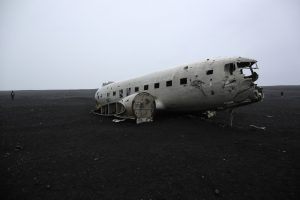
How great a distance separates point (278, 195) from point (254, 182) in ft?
2.76

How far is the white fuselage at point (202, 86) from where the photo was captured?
1330cm

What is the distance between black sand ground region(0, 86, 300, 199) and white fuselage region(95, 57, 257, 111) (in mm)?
2246

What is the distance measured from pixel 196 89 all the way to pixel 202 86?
19.7 inches

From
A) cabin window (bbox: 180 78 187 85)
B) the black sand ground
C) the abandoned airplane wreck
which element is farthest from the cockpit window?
the black sand ground

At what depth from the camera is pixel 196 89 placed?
48.4ft

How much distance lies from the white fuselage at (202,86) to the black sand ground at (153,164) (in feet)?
7.37

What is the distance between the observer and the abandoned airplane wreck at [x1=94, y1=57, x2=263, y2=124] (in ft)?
43.8

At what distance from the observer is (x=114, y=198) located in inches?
237

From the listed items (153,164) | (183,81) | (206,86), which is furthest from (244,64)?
(153,164)

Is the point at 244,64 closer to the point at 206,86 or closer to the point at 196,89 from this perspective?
the point at 206,86

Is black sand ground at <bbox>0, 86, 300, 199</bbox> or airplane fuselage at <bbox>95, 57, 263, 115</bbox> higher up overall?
airplane fuselage at <bbox>95, 57, 263, 115</bbox>

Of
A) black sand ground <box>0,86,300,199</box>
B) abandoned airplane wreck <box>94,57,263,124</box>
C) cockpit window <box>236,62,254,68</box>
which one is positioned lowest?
black sand ground <box>0,86,300,199</box>

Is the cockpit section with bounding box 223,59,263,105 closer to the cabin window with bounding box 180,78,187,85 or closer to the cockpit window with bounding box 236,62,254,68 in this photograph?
the cockpit window with bounding box 236,62,254,68

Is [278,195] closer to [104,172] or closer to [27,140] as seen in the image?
[104,172]
